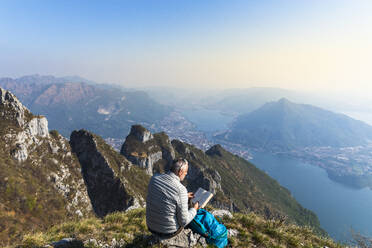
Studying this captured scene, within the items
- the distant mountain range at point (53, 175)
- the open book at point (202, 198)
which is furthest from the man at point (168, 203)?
the distant mountain range at point (53, 175)

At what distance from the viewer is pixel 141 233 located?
279 inches

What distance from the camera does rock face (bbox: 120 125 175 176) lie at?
321ft

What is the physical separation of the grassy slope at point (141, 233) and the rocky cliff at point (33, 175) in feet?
139

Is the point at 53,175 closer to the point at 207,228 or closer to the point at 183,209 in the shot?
the point at 207,228

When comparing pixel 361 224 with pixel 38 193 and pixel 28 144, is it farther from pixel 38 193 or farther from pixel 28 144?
pixel 28 144

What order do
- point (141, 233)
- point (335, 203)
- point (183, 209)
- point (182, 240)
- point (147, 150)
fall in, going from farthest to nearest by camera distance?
point (335, 203) < point (147, 150) < point (141, 233) < point (182, 240) < point (183, 209)

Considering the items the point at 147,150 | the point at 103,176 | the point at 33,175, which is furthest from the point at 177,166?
the point at 147,150

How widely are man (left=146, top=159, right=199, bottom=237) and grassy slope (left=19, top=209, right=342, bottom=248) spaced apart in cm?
123

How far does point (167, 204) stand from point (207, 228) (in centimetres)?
177

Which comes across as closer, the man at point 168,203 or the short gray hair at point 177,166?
the man at point 168,203

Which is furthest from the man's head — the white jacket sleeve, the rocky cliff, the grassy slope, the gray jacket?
the rocky cliff

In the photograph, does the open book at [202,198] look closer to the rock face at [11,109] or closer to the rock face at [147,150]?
the rock face at [11,109]

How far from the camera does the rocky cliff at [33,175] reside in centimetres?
4316

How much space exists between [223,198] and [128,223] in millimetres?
103464
